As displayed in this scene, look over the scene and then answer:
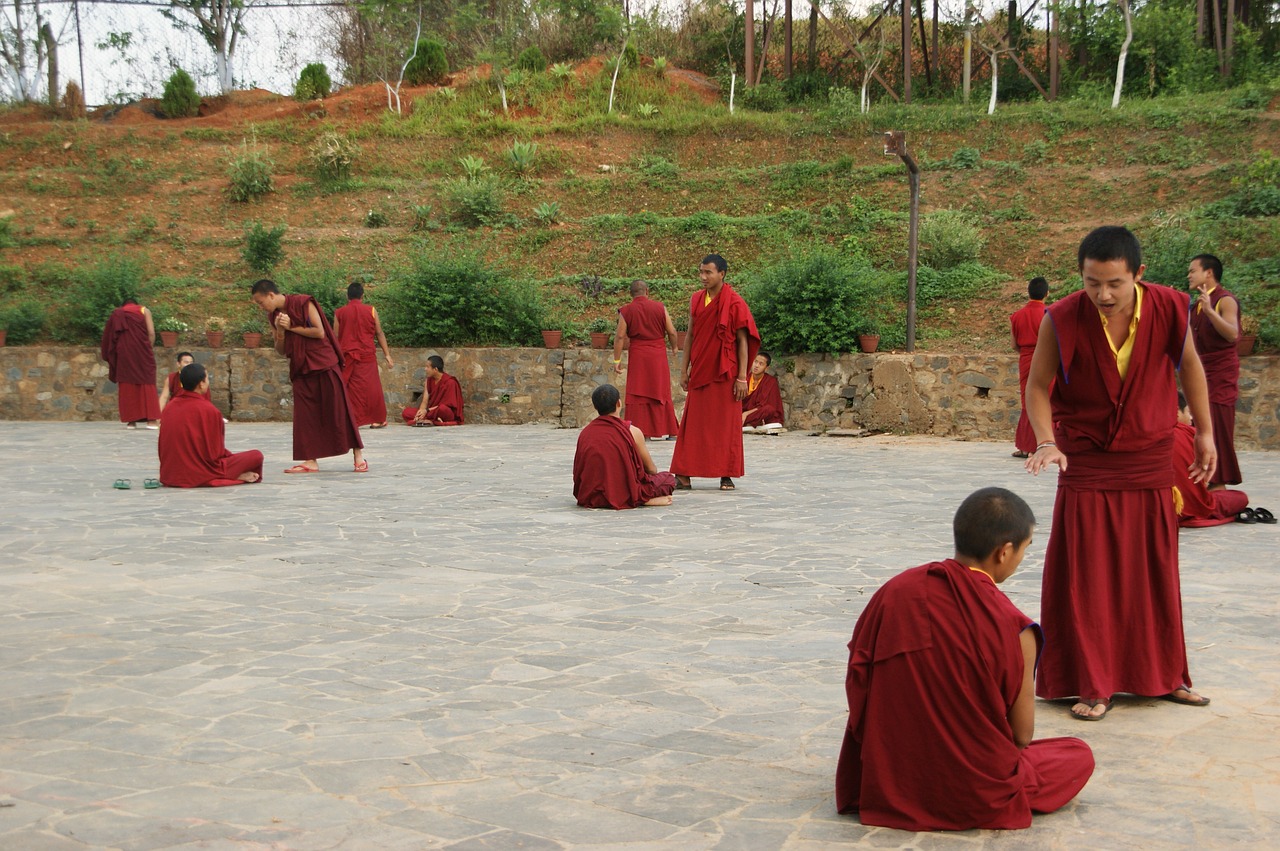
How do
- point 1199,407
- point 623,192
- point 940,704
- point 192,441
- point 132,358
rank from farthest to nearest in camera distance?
point 623,192 → point 132,358 → point 192,441 → point 1199,407 → point 940,704

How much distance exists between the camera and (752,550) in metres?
7.07

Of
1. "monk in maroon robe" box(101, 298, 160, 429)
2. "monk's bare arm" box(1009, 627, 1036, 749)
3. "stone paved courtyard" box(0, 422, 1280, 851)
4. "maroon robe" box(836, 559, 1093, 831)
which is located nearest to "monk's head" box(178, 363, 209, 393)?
"stone paved courtyard" box(0, 422, 1280, 851)

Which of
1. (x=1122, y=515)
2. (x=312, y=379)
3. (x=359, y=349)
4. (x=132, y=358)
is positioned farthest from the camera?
(x=359, y=349)

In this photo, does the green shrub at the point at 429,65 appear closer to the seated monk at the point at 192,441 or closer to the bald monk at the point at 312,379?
the bald monk at the point at 312,379

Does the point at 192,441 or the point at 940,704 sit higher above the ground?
the point at 192,441

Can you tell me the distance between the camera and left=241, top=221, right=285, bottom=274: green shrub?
2108 cm

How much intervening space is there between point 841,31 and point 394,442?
20207 mm

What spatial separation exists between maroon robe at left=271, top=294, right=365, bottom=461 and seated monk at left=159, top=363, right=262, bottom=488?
75cm

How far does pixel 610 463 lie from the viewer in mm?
8797

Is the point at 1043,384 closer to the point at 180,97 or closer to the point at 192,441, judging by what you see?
the point at 192,441

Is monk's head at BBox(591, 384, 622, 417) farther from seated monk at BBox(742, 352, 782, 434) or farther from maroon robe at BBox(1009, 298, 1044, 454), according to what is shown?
seated monk at BBox(742, 352, 782, 434)

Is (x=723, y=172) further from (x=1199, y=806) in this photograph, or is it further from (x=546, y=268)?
(x=1199, y=806)

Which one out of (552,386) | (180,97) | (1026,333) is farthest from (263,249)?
(1026,333)

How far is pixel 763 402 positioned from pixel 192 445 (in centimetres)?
765
